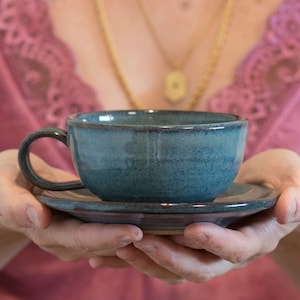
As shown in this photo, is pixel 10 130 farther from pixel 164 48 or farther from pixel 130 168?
pixel 130 168

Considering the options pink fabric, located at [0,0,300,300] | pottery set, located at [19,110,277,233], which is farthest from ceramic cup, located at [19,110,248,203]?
pink fabric, located at [0,0,300,300]

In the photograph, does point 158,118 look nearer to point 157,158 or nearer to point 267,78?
point 157,158

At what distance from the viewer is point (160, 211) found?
473 mm

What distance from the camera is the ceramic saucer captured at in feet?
1.55

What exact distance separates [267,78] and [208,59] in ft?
0.28

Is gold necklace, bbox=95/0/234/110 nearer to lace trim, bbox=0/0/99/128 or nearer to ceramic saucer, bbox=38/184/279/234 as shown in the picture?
lace trim, bbox=0/0/99/128

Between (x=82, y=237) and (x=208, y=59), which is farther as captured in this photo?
(x=208, y=59)

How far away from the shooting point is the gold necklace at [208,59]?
84cm

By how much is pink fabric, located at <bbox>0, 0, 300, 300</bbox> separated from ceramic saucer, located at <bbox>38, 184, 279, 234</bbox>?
0.96ft

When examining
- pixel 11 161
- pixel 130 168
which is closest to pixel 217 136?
pixel 130 168

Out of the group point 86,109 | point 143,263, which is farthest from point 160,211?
point 86,109

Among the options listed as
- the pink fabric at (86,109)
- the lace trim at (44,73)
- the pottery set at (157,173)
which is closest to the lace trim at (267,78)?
the pink fabric at (86,109)

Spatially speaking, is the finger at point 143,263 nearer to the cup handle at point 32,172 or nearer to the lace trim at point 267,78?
the cup handle at point 32,172

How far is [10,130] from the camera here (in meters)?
0.81
